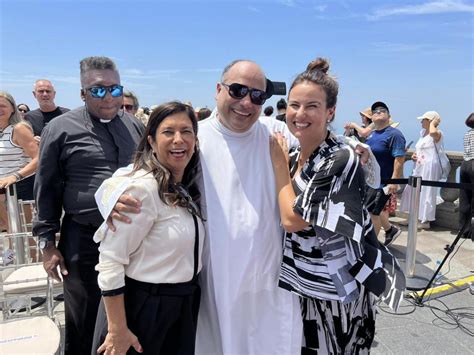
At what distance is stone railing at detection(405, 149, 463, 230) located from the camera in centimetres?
634

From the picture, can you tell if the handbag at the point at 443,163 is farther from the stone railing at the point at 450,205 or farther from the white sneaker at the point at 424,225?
the white sneaker at the point at 424,225

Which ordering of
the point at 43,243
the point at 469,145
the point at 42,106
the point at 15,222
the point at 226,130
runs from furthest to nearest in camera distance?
the point at 469,145, the point at 42,106, the point at 15,222, the point at 43,243, the point at 226,130

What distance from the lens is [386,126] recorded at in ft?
17.8

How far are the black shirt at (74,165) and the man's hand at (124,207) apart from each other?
0.80 metres

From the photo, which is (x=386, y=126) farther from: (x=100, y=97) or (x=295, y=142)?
(x=100, y=97)

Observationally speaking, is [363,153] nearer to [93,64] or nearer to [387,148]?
[93,64]

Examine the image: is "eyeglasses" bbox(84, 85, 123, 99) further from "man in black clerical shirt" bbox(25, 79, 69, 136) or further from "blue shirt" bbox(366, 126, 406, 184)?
"blue shirt" bbox(366, 126, 406, 184)

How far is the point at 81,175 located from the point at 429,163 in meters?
A: 5.72

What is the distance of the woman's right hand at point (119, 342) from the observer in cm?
169

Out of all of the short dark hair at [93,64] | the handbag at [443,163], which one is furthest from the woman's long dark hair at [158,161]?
the handbag at [443,163]

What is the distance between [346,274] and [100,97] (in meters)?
1.79

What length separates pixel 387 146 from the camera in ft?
17.5

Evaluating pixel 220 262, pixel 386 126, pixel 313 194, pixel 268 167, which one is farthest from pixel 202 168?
pixel 386 126

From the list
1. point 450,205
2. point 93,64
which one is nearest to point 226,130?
point 93,64
